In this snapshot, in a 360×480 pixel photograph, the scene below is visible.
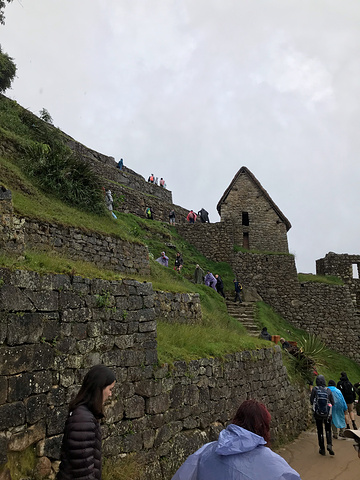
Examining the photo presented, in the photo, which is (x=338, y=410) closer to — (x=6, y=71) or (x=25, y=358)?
(x=25, y=358)

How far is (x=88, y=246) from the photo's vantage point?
1090 cm

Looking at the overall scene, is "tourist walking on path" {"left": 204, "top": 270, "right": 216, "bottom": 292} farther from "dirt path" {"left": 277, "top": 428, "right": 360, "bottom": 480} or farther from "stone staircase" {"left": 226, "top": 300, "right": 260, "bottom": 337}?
"dirt path" {"left": 277, "top": 428, "right": 360, "bottom": 480}

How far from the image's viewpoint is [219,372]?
7699mm

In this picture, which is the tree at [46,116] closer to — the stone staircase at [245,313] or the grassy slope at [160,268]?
the grassy slope at [160,268]

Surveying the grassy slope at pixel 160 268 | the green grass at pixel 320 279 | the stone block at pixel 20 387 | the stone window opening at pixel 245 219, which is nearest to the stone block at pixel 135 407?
the grassy slope at pixel 160 268

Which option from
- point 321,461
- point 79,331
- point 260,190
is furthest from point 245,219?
point 79,331

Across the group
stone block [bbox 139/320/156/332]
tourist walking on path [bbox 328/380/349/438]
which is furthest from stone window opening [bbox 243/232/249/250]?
stone block [bbox 139/320/156/332]

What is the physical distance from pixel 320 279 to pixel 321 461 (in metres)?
17.1

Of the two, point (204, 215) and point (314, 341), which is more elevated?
point (204, 215)

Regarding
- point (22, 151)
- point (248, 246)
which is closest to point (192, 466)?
point (22, 151)

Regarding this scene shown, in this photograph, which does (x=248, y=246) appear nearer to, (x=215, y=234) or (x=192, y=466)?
(x=215, y=234)

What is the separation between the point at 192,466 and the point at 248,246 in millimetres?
24177

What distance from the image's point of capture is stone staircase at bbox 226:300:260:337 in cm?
1684

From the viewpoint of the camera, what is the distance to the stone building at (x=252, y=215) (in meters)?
26.1
